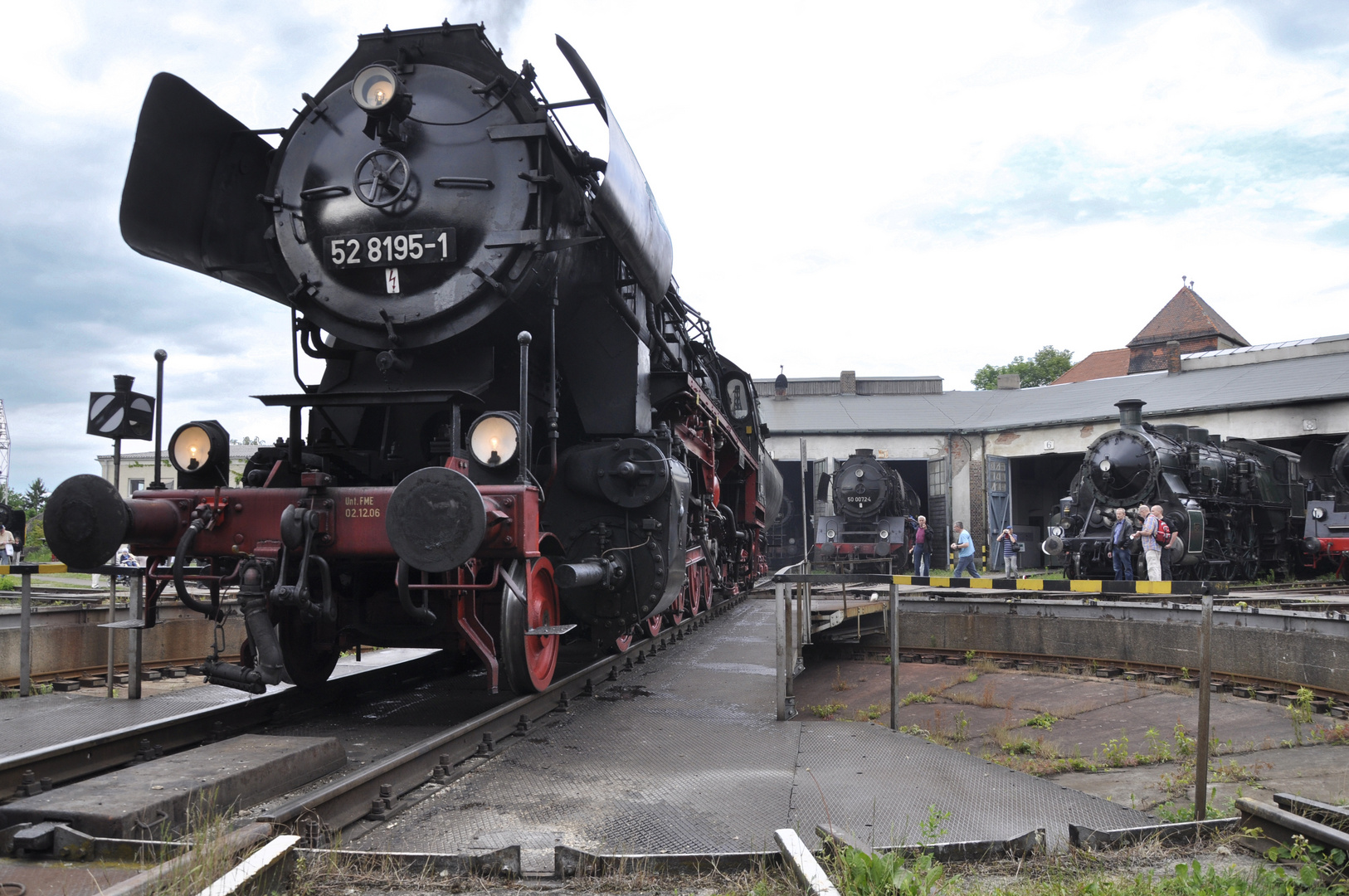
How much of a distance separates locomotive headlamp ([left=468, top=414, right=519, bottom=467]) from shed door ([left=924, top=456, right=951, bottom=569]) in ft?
75.7

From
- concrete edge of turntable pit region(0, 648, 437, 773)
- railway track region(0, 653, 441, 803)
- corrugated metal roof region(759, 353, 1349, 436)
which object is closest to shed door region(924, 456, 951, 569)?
corrugated metal roof region(759, 353, 1349, 436)

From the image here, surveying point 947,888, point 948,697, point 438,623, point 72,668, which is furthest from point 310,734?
point 948,697

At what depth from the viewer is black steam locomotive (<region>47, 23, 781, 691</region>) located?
435 centimetres

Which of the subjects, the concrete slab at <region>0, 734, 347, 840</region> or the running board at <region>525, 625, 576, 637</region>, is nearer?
the concrete slab at <region>0, 734, 347, 840</region>

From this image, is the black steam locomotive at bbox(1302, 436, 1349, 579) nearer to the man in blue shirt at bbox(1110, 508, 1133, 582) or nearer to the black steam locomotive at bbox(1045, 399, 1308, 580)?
the black steam locomotive at bbox(1045, 399, 1308, 580)

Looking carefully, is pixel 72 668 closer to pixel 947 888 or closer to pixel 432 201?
pixel 432 201

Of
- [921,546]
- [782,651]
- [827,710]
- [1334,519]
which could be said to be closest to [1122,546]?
[921,546]

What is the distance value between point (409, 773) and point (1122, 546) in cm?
1187

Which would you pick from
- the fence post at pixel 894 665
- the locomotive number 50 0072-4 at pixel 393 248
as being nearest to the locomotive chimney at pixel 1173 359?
the fence post at pixel 894 665

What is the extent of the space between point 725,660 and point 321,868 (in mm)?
4881

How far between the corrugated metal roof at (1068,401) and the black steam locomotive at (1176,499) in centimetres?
595

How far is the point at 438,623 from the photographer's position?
481cm

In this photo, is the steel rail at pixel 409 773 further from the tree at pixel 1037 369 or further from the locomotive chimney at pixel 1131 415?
the tree at pixel 1037 369

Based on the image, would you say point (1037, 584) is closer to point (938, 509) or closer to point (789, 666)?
point (789, 666)
